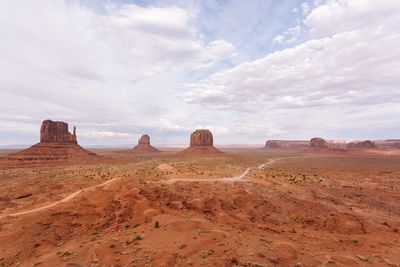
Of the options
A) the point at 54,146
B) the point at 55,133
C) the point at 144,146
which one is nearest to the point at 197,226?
the point at 54,146

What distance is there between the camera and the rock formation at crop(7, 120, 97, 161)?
8164 cm

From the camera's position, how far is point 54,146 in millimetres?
90562

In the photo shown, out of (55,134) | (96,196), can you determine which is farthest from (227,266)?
(55,134)

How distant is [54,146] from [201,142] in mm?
78938

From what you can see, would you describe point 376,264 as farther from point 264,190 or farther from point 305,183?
point 305,183

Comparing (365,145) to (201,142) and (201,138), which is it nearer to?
(201,138)

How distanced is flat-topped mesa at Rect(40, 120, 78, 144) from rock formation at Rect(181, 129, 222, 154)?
2534 inches

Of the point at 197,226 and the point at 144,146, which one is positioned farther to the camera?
the point at 144,146

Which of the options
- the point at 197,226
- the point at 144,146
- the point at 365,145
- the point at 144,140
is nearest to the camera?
the point at 197,226

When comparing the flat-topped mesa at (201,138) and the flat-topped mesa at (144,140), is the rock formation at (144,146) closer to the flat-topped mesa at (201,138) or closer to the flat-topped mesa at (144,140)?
the flat-topped mesa at (144,140)

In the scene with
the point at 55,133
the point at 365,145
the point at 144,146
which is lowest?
the point at 365,145

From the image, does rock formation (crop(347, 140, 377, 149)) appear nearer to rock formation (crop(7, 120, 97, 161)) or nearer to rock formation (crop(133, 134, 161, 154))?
rock formation (crop(133, 134, 161, 154))

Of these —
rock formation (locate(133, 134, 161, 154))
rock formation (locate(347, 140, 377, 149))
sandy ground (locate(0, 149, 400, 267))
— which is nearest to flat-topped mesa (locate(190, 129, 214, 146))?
rock formation (locate(133, 134, 161, 154))

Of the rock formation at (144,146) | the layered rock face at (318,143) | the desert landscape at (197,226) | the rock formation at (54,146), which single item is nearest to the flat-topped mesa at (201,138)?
the rock formation at (144,146)
